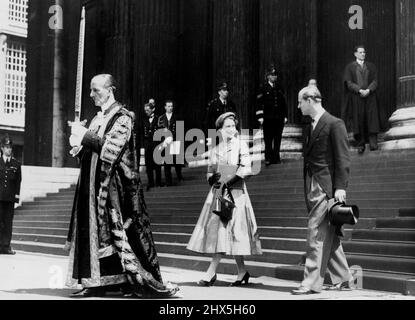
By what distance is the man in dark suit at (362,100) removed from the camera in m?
12.5

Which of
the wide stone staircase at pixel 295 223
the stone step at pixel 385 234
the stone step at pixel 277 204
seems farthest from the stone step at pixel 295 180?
the stone step at pixel 385 234

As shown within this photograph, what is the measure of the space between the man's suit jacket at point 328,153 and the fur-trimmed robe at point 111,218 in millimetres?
1674

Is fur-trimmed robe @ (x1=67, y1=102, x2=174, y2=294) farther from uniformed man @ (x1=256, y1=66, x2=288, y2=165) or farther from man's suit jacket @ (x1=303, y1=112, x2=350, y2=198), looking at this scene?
uniformed man @ (x1=256, y1=66, x2=288, y2=165)

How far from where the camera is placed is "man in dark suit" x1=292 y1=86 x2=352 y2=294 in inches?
269

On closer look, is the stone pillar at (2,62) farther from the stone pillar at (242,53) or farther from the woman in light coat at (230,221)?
the woman in light coat at (230,221)

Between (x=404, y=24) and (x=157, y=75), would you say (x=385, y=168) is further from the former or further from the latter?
(x=157, y=75)

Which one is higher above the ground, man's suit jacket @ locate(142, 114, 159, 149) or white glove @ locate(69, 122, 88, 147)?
man's suit jacket @ locate(142, 114, 159, 149)

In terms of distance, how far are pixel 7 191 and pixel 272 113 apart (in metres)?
5.09

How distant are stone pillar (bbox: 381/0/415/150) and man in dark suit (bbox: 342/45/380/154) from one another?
0.46 m

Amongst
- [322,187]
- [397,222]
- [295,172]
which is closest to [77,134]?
[322,187]

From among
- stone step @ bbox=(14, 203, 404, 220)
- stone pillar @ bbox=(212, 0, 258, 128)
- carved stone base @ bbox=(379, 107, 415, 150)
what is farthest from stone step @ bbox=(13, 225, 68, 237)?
carved stone base @ bbox=(379, 107, 415, 150)

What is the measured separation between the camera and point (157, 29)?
19578mm
